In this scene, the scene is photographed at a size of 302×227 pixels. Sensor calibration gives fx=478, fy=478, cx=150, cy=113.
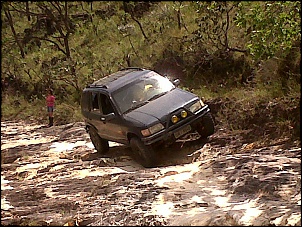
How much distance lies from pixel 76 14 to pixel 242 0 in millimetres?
18216

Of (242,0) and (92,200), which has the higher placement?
(242,0)

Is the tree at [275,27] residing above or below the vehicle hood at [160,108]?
above

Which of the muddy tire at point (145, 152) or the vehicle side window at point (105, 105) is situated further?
the vehicle side window at point (105, 105)

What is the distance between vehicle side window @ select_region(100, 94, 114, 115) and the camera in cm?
952

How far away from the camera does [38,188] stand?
24.5 feet

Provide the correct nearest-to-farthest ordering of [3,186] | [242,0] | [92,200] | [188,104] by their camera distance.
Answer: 1. [92,200]
2. [3,186]
3. [188,104]
4. [242,0]

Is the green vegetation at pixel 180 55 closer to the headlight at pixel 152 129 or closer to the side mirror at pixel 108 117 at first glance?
the headlight at pixel 152 129

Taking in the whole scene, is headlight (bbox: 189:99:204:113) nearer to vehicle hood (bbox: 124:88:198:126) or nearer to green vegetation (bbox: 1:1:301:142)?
vehicle hood (bbox: 124:88:198:126)

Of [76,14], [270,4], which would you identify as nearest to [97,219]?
[270,4]

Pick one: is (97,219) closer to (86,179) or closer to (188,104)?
(86,179)

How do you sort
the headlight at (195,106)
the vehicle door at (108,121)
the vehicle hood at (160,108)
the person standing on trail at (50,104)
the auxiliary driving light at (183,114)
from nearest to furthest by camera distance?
the vehicle hood at (160,108) → the auxiliary driving light at (183,114) → the headlight at (195,106) → the vehicle door at (108,121) → the person standing on trail at (50,104)

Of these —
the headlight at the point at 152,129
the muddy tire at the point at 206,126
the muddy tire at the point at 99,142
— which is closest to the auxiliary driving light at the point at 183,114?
the headlight at the point at 152,129

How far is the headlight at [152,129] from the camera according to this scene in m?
8.38

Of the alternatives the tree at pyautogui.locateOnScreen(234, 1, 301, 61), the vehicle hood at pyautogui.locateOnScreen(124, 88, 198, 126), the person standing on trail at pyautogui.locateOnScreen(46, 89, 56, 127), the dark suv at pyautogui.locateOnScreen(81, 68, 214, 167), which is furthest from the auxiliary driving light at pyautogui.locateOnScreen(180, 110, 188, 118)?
the person standing on trail at pyautogui.locateOnScreen(46, 89, 56, 127)
